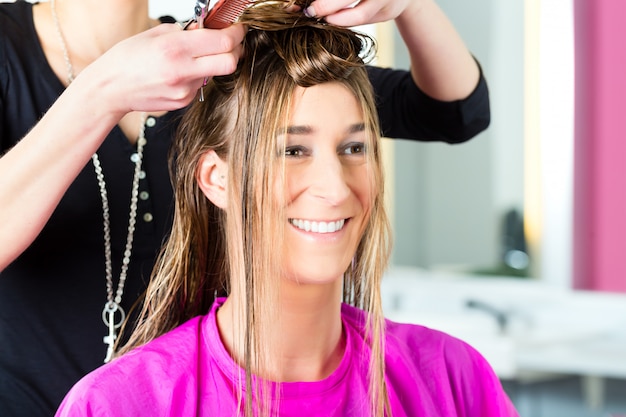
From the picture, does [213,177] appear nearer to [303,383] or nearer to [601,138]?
[303,383]

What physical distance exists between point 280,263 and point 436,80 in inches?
21.2

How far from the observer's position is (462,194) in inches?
161

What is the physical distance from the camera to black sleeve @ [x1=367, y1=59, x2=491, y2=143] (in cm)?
174

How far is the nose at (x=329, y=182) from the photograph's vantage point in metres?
1.40

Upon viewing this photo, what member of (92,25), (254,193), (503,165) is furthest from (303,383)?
(503,165)

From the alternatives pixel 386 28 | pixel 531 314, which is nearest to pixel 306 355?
pixel 531 314

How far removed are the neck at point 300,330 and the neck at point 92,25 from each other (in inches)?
22.4

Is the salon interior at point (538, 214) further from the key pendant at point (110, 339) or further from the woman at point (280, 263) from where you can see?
the key pendant at point (110, 339)

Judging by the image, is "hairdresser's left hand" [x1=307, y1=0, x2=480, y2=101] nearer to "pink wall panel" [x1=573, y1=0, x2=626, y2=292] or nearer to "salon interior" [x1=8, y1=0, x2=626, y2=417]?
"salon interior" [x1=8, y1=0, x2=626, y2=417]

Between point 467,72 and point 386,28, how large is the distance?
2.53 meters

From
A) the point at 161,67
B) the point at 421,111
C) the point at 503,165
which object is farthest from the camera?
the point at 503,165

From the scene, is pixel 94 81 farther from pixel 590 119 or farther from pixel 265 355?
pixel 590 119

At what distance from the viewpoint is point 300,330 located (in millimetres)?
1527

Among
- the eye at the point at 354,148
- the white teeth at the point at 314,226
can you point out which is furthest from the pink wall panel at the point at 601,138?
the white teeth at the point at 314,226
